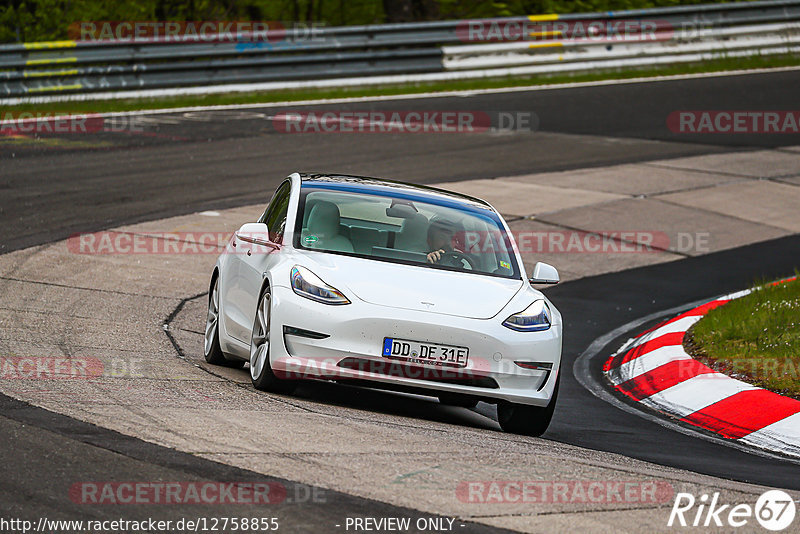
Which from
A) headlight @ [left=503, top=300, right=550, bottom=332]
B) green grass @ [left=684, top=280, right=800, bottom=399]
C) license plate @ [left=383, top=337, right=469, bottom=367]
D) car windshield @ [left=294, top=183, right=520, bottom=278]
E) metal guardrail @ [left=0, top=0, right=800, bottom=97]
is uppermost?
metal guardrail @ [left=0, top=0, right=800, bottom=97]

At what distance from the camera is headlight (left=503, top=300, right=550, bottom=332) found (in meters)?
7.84

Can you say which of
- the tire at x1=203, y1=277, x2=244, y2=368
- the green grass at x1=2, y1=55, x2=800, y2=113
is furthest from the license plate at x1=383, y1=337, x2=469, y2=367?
the green grass at x1=2, y1=55, x2=800, y2=113

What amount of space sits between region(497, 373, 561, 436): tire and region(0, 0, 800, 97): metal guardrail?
14840mm

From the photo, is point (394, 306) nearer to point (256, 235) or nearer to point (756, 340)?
point (256, 235)

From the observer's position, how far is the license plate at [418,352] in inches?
297

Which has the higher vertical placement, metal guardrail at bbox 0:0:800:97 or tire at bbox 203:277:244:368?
metal guardrail at bbox 0:0:800:97

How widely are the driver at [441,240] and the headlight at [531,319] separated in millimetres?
742

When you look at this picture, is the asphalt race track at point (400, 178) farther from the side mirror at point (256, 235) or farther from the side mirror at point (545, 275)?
the side mirror at point (256, 235)

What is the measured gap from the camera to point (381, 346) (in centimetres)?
756

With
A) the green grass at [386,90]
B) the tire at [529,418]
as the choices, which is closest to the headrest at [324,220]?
the tire at [529,418]

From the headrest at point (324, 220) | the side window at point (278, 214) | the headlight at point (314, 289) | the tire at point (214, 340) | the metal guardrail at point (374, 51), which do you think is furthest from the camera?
the metal guardrail at point (374, 51)

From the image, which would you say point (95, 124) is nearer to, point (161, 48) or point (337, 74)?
point (161, 48)

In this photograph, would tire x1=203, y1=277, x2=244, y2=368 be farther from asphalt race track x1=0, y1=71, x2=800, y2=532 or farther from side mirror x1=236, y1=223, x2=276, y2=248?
asphalt race track x1=0, y1=71, x2=800, y2=532

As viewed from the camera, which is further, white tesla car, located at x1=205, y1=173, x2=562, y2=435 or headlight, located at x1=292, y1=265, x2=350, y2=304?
headlight, located at x1=292, y1=265, x2=350, y2=304
